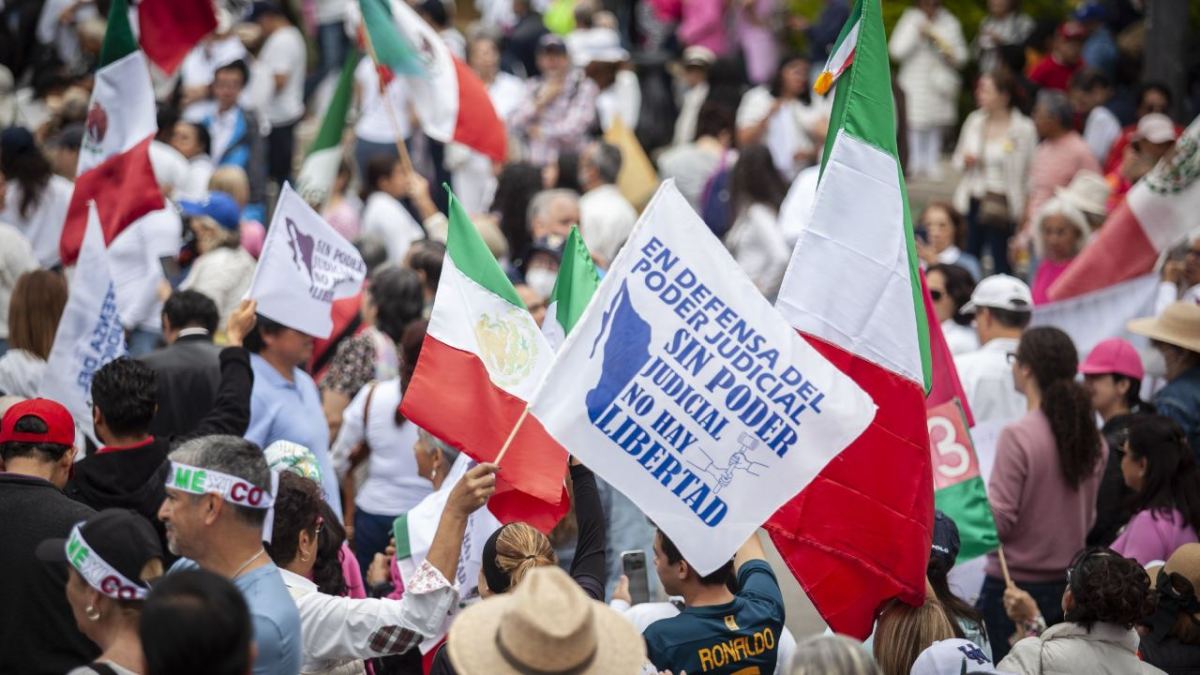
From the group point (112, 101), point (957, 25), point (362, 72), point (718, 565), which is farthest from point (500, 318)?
point (957, 25)

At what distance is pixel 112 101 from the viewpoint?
8.45 meters

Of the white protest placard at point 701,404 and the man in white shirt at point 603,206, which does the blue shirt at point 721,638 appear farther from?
the man in white shirt at point 603,206

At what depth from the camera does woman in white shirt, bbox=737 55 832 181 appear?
13.4 metres

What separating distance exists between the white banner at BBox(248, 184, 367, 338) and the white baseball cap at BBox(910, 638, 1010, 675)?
123 inches

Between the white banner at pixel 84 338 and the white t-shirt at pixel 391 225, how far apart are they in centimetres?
371

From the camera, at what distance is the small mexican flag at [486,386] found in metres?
5.25

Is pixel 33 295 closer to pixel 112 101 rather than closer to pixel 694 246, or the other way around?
pixel 112 101

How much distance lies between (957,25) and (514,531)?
1158cm

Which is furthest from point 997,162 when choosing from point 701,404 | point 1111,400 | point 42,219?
point 701,404

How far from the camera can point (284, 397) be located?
6.70 metres

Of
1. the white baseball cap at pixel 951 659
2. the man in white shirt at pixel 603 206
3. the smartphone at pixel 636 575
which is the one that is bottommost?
the man in white shirt at pixel 603 206

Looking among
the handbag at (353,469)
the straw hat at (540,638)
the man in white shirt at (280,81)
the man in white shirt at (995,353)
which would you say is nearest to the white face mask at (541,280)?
the handbag at (353,469)

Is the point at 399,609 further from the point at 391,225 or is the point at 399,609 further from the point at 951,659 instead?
the point at 391,225

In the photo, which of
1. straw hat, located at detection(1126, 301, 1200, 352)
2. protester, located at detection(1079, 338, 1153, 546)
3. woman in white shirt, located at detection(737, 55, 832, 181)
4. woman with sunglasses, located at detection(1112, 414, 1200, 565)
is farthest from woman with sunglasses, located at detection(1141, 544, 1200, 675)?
woman in white shirt, located at detection(737, 55, 832, 181)
